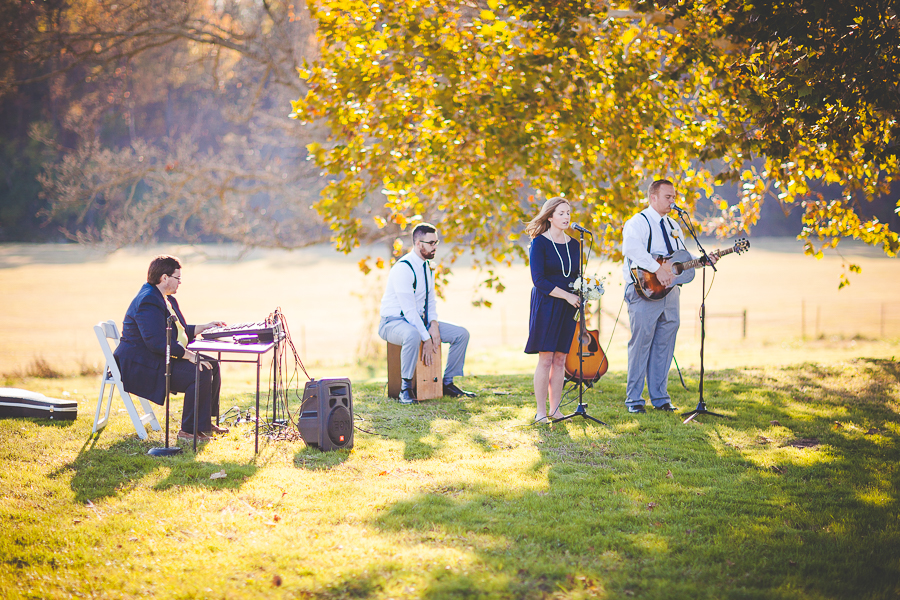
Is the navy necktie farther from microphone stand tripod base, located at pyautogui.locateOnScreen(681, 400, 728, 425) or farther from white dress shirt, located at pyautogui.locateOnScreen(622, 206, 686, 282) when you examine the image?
microphone stand tripod base, located at pyautogui.locateOnScreen(681, 400, 728, 425)

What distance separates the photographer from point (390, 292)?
808cm

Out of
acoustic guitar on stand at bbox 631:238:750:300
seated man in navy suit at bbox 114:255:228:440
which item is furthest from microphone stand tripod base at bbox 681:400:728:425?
seated man in navy suit at bbox 114:255:228:440

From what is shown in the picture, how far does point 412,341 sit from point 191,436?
252 centimetres

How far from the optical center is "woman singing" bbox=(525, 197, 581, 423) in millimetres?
6371

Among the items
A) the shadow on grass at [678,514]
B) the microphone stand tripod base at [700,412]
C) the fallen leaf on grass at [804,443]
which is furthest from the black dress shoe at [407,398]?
the fallen leaf on grass at [804,443]

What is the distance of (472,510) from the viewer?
454cm

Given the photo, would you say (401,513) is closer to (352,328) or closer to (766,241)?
(352,328)

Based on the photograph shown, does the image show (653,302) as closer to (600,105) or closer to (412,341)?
(412,341)

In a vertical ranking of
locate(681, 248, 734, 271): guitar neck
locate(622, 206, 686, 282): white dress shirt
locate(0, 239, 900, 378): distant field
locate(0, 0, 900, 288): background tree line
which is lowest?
locate(0, 239, 900, 378): distant field

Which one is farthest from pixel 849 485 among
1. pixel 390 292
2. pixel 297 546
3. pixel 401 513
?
pixel 390 292

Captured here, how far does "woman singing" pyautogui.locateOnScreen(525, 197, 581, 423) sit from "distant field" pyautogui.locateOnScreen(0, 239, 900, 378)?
5.64 meters

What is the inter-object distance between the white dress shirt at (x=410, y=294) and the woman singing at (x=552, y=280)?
169cm

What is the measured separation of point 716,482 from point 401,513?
235cm

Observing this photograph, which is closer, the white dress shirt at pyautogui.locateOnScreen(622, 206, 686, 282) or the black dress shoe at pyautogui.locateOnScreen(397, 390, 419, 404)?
the white dress shirt at pyautogui.locateOnScreen(622, 206, 686, 282)
